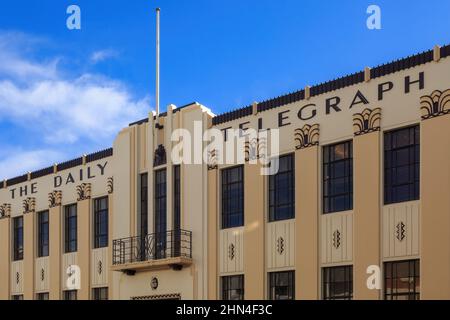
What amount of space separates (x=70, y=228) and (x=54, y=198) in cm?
152

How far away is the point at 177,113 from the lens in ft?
90.2

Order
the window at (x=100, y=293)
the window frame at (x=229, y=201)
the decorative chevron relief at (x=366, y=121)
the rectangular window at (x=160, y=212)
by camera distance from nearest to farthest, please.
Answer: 1. the decorative chevron relief at (x=366, y=121)
2. the window frame at (x=229, y=201)
3. the rectangular window at (x=160, y=212)
4. the window at (x=100, y=293)

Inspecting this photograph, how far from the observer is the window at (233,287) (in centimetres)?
2481

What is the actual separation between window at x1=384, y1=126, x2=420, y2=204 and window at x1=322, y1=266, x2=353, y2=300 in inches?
97.2

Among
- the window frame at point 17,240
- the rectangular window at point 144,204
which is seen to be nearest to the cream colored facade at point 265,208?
the rectangular window at point 144,204

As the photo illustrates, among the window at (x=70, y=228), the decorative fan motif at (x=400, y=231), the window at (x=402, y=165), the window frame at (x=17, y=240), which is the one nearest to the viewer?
the decorative fan motif at (x=400, y=231)

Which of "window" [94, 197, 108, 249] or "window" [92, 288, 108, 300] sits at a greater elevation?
"window" [94, 197, 108, 249]

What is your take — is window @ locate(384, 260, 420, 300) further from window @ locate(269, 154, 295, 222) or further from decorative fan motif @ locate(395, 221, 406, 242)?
window @ locate(269, 154, 295, 222)

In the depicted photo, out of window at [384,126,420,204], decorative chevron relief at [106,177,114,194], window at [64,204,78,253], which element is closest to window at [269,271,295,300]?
window at [384,126,420,204]

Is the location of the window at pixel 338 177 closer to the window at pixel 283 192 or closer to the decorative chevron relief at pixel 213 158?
the window at pixel 283 192

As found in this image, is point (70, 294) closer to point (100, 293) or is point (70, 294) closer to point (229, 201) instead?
point (100, 293)

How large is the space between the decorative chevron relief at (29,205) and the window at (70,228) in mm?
2012

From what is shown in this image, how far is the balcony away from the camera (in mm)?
26047

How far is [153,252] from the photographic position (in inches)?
1060
